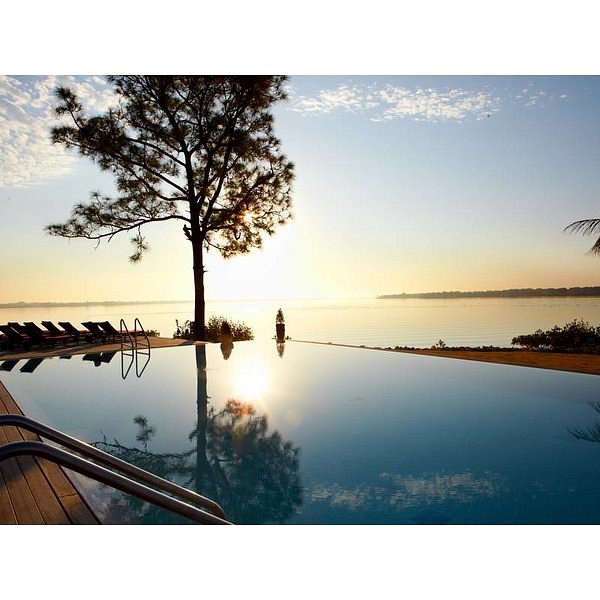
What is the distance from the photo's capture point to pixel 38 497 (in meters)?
3.86

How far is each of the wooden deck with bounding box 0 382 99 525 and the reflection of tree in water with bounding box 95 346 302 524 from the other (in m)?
0.35

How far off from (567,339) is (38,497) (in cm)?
1864

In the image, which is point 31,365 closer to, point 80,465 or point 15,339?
point 15,339

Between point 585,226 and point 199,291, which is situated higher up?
point 585,226

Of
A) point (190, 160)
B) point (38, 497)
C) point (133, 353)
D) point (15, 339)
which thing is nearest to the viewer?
point (38, 497)

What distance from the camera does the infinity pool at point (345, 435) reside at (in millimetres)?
4309

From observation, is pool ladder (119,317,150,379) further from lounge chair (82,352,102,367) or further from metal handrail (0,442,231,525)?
metal handrail (0,442,231,525)

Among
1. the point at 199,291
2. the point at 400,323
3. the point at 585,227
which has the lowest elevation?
the point at 400,323

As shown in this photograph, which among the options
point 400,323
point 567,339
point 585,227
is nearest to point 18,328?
point 585,227

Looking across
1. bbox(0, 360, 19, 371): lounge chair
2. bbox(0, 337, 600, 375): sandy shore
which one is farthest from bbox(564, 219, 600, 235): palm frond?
bbox(0, 360, 19, 371): lounge chair

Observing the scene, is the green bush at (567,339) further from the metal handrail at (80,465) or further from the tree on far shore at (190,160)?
the metal handrail at (80,465)
